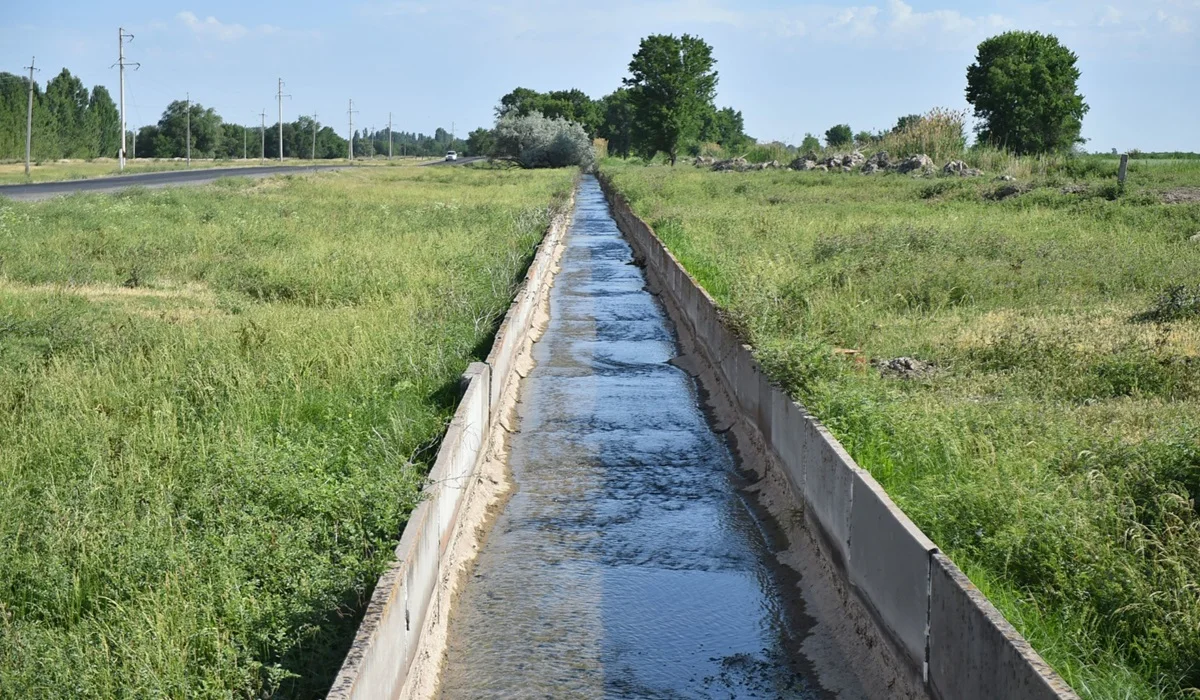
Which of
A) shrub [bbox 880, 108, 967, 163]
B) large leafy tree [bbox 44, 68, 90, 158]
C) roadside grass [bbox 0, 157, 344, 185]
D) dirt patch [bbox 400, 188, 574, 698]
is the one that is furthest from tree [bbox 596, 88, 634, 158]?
dirt patch [bbox 400, 188, 574, 698]

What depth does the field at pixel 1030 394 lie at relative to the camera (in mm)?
5355

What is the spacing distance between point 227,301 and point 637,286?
931 centimetres

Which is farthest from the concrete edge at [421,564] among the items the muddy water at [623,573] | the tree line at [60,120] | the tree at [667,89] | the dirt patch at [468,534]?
the tree line at [60,120]

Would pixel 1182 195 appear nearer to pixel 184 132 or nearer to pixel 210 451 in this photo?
pixel 210 451

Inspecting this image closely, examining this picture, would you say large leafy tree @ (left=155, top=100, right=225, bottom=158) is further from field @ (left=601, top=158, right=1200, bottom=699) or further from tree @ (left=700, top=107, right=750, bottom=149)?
field @ (left=601, top=158, right=1200, bottom=699)

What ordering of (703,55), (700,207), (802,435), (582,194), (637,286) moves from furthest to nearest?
1. (703,55)
2. (582,194)
3. (700,207)
4. (637,286)
5. (802,435)

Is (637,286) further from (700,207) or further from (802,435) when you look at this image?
(802,435)

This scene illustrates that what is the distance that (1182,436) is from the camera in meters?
7.07

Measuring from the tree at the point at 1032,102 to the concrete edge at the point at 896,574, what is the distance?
73.0m

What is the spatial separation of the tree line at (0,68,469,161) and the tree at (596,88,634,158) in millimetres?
41181

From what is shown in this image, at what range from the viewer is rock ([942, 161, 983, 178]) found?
44406mm

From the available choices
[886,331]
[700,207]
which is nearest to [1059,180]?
[700,207]

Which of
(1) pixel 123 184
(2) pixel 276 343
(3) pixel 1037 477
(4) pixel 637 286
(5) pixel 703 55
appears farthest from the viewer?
(5) pixel 703 55

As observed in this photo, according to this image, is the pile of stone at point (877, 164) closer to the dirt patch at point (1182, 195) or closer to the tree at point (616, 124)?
the dirt patch at point (1182, 195)
